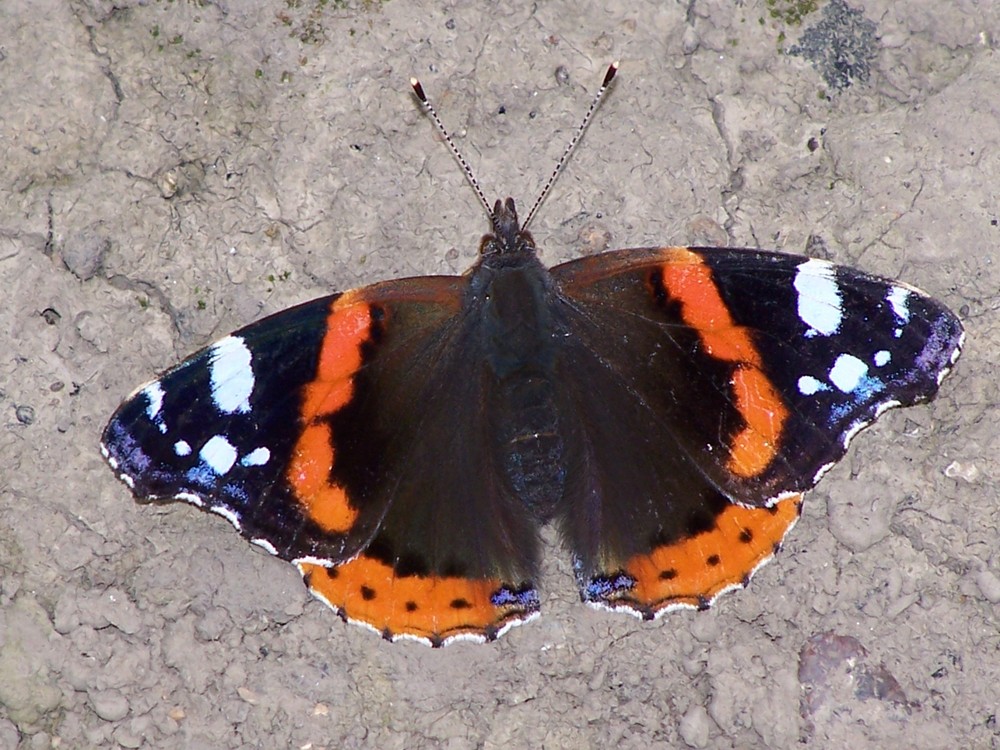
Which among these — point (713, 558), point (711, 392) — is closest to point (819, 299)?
point (711, 392)

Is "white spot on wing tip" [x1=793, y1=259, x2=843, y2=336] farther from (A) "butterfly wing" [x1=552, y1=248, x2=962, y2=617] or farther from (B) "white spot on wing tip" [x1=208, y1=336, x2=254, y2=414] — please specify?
(B) "white spot on wing tip" [x1=208, y1=336, x2=254, y2=414]

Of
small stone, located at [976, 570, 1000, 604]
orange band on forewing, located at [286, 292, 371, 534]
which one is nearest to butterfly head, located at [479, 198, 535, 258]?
orange band on forewing, located at [286, 292, 371, 534]

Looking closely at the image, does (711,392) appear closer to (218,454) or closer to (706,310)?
(706,310)

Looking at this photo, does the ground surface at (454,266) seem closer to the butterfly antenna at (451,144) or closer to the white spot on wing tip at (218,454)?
the butterfly antenna at (451,144)

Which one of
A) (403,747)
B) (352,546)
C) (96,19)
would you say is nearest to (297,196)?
(96,19)

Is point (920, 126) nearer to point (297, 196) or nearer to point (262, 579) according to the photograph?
point (297, 196)

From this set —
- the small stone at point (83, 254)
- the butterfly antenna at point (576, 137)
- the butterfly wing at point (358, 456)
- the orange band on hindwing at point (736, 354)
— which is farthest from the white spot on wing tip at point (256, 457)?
the orange band on hindwing at point (736, 354)
